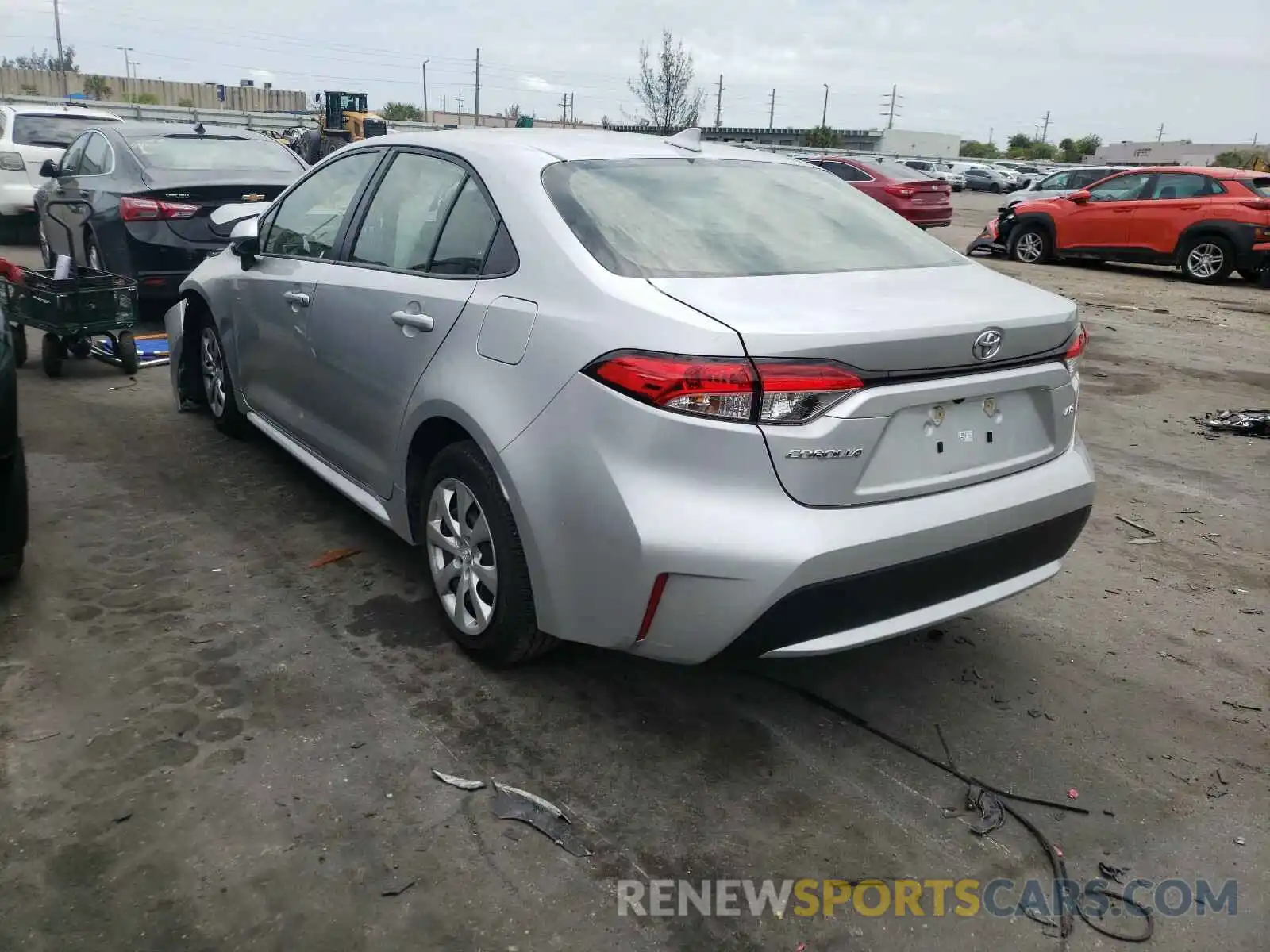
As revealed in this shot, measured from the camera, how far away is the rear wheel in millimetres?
14555

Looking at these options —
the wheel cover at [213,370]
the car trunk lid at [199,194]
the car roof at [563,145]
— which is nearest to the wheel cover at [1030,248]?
the car trunk lid at [199,194]

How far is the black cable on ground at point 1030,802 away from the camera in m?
2.36

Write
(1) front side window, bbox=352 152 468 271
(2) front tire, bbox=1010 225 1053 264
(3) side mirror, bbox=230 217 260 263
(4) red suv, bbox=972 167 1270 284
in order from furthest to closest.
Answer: (2) front tire, bbox=1010 225 1053 264
(4) red suv, bbox=972 167 1270 284
(3) side mirror, bbox=230 217 260 263
(1) front side window, bbox=352 152 468 271

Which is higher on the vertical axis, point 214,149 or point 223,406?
point 214,149

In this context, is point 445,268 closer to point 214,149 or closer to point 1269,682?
point 1269,682

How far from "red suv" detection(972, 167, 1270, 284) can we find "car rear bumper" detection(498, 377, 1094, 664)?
13.9 metres

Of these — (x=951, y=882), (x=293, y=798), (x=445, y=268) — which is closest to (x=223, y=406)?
(x=445, y=268)

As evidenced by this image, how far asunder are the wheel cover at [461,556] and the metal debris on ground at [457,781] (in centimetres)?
56

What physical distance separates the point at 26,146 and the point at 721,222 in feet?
43.2

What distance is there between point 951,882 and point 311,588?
2.55m

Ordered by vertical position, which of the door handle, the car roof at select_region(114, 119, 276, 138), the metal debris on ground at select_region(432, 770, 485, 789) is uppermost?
the car roof at select_region(114, 119, 276, 138)

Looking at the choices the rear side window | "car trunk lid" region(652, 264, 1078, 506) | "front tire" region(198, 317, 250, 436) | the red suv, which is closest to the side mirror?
"front tire" region(198, 317, 250, 436)

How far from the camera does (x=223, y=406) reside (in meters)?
5.48

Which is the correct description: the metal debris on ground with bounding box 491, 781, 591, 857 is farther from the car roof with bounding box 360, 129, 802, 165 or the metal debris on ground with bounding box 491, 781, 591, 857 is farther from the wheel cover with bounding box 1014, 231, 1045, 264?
the wheel cover with bounding box 1014, 231, 1045, 264
